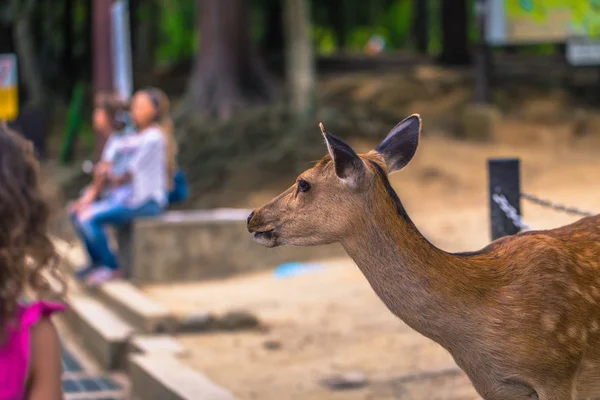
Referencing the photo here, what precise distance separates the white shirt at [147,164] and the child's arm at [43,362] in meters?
7.69

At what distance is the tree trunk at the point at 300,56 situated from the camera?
18.0m

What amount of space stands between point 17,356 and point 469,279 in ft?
5.59

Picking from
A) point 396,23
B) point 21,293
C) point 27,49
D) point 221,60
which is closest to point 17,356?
point 21,293

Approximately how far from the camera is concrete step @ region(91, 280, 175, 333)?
9234 millimetres

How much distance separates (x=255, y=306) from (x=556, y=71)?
13513 mm

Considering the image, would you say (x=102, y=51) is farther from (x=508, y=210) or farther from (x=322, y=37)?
(x=322, y=37)

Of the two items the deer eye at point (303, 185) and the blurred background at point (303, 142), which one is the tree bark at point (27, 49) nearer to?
the blurred background at point (303, 142)

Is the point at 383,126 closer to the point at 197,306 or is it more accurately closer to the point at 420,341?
the point at 197,306

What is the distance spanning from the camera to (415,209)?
15703mm

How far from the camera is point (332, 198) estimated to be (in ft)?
13.7

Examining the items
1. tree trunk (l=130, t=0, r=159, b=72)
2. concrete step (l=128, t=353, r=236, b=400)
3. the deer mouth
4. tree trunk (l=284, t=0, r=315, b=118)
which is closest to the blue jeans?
concrete step (l=128, t=353, r=236, b=400)

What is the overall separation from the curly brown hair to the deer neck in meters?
1.33

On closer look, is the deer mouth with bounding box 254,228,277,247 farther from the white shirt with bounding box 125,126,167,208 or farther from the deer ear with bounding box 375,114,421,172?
the white shirt with bounding box 125,126,167,208

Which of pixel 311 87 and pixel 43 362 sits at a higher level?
pixel 43 362
